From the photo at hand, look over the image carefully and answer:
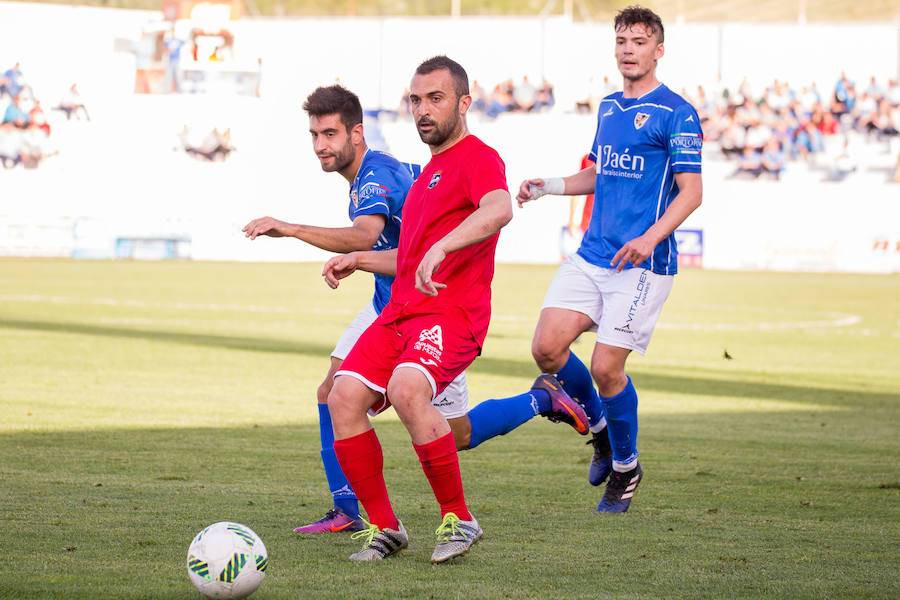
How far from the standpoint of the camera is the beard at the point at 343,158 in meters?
5.22

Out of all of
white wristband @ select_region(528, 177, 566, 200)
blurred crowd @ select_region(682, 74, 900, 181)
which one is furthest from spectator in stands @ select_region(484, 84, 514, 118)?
white wristband @ select_region(528, 177, 566, 200)

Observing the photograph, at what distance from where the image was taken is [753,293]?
23000mm

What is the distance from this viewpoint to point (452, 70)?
4.53 meters

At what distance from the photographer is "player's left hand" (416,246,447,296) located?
13.5ft

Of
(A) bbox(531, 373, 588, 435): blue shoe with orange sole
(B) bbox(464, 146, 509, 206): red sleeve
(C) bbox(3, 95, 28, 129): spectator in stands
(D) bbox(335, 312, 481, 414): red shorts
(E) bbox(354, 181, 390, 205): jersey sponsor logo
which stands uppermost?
(C) bbox(3, 95, 28, 129): spectator in stands

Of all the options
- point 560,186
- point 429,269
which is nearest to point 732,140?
point 560,186

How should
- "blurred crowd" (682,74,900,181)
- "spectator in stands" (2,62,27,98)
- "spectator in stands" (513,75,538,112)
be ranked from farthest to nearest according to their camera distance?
"spectator in stands" (2,62,27,98), "spectator in stands" (513,75,538,112), "blurred crowd" (682,74,900,181)

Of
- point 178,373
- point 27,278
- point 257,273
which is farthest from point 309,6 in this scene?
point 178,373

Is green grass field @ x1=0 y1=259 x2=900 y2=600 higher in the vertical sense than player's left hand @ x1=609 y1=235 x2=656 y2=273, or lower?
lower

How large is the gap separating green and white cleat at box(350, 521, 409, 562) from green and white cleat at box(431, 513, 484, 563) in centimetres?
15

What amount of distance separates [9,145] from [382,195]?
32.0 metres

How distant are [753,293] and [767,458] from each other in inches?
639

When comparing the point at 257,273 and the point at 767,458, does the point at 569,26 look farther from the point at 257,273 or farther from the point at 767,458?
the point at 767,458

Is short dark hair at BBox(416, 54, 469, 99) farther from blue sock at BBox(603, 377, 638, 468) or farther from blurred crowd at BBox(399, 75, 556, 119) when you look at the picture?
blurred crowd at BBox(399, 75, 556, 119)
